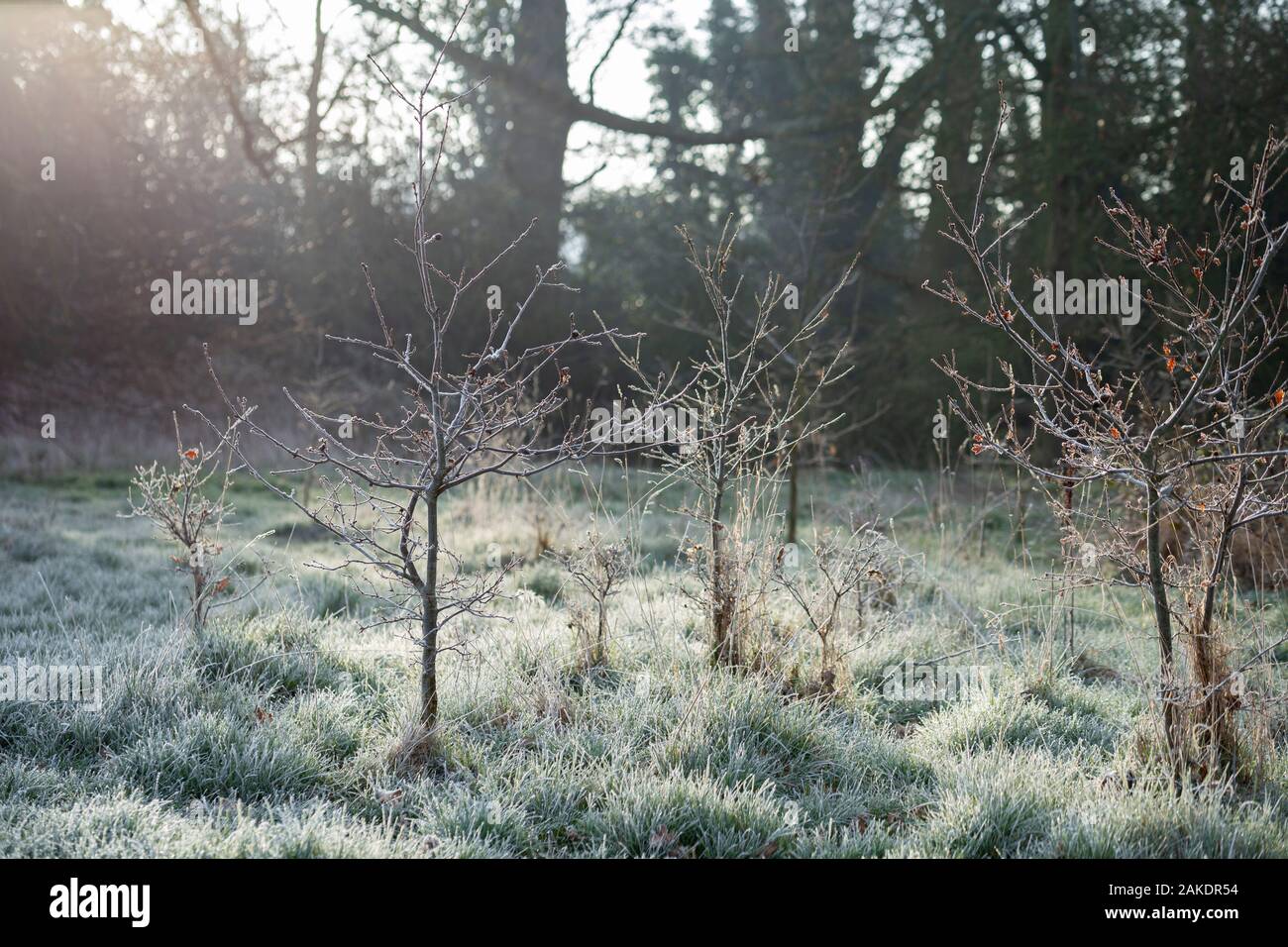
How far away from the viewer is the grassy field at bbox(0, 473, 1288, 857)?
255 cm

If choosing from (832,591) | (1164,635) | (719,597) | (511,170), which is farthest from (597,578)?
(511,170)

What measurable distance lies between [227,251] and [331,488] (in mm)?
13711

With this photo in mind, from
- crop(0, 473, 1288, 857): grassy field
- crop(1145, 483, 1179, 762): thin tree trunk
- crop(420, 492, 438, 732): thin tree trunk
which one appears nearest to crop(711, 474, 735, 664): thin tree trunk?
crop(0, 473, 1288, 857): grassy field

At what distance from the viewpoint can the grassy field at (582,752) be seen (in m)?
2.55

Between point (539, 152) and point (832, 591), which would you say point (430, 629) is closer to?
point (832, 591)

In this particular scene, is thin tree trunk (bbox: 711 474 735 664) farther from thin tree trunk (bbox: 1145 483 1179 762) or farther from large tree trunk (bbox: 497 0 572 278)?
large tree trunk (bbox: 497 0 572 278)

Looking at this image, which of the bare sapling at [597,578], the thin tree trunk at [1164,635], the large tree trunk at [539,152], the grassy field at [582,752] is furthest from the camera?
the large tree trunk at [539,152]

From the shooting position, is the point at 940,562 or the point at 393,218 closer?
the point at 940,562

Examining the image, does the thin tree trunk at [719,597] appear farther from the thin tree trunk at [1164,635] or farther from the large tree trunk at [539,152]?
the large tree trunk at [539,152]

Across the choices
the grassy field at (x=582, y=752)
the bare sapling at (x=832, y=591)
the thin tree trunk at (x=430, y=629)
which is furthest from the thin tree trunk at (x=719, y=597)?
the thin tree trunk at (x=430, y=629)
